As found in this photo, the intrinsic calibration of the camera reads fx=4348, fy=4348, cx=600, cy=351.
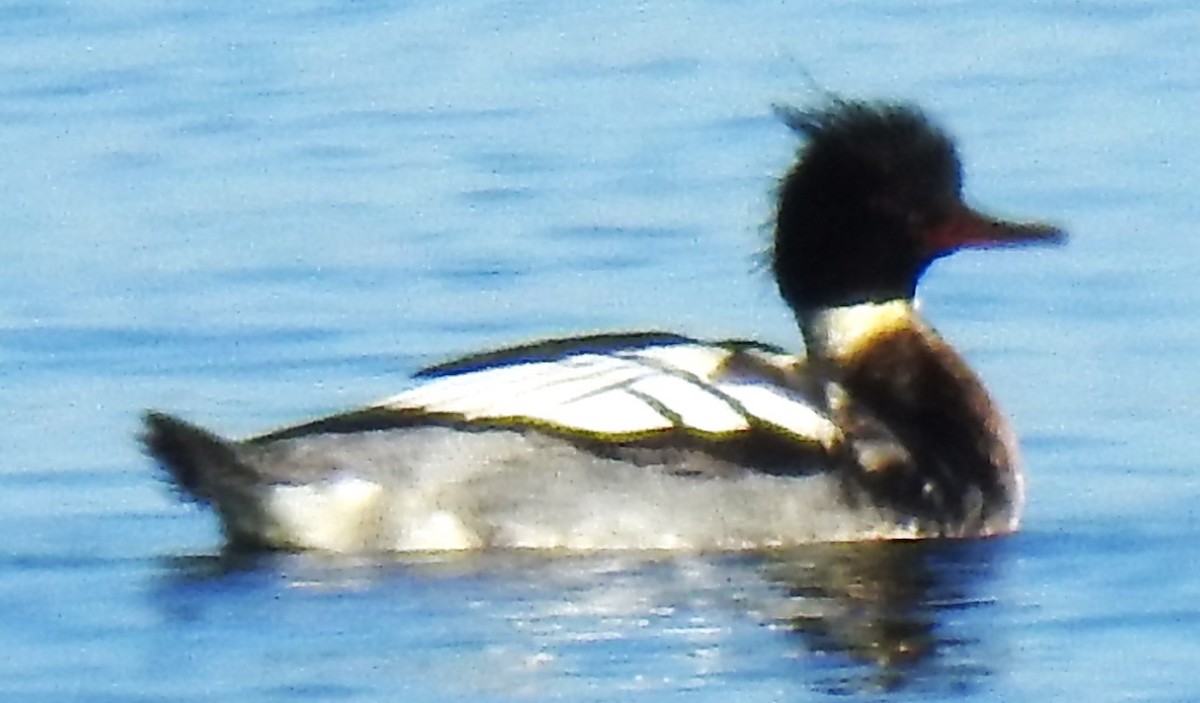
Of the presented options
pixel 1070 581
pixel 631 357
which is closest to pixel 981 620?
pixel 1070 581

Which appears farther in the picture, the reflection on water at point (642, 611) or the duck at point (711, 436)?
the duck at point (711, 436)

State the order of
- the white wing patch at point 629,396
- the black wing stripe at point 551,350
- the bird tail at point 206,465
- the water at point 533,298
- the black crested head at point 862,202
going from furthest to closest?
the black crested head at point 862,202 < the black wing stripe at point 551,350 < the white wing patch at point 629,396 < the bird tail at point 206,465 < the water at point 533,298

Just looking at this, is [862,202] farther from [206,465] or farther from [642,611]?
[206,465]

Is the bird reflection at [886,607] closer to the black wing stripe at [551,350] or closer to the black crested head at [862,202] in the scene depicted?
the black wing stripe at [551,350]

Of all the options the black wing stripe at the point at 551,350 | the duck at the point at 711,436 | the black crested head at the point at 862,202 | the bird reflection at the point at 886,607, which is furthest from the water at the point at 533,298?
the black wing stripe at the point at 551,350

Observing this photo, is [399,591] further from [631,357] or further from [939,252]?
[939,252]

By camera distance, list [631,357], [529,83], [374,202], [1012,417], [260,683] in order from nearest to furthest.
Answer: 1. [260,683]
2. [631,357]
3. [1012,417]
4. [374,202]
5. [529,83]

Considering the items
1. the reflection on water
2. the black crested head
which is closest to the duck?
the black crested head
